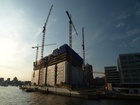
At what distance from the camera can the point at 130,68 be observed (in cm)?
11175

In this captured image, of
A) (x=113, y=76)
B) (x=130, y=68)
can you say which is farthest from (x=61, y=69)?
(x=130, y=68)

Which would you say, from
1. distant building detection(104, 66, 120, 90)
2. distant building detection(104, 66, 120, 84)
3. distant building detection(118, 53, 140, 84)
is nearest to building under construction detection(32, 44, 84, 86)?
distant building detection(104, 66, 120, 90)

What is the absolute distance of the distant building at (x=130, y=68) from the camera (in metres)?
108

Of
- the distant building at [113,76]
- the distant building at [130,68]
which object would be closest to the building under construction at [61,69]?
the distant building at [113,76]

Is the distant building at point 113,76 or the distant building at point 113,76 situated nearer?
the distant building at point 113,76

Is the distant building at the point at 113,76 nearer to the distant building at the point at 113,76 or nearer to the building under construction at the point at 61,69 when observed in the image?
the distant building at the point at 113,76

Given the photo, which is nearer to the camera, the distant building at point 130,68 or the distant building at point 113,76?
the distant building at point 130,68

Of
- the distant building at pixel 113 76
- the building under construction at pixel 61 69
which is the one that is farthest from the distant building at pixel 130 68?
the building under construction at pixel 61 69

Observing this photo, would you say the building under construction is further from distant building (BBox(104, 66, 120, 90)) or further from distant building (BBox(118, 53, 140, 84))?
distant building (BBox(118, 53, 140, 84))

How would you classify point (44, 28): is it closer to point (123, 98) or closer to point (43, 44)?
point (43, 44)

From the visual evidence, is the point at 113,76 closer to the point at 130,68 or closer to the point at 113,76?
the point at 113,76

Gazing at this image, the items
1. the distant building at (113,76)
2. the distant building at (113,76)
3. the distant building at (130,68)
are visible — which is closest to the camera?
the distant building at (130,68)

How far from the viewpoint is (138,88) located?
103 meters

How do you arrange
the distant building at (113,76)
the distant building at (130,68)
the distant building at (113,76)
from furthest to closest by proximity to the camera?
the distant building at (113,76)
the distant building at (113,76)
the distant building at (130,68)
